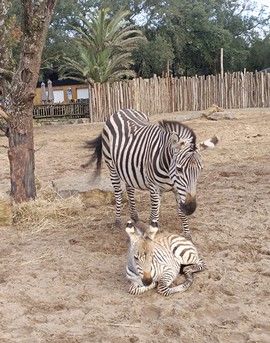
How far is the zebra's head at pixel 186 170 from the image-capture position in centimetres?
510

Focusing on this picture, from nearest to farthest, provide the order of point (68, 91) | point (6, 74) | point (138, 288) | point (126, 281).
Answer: point (138, 288) → point (126, 281) → point (6, 74) → point (68, 91)

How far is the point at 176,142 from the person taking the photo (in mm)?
5367

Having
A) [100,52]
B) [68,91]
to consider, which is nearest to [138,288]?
[100,52]

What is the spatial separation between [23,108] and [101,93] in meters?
15.8

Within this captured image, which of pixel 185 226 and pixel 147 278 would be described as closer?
pixel 147 278

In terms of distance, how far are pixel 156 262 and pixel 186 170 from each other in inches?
44.3

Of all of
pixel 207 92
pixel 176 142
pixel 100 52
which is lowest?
pixel 176 142

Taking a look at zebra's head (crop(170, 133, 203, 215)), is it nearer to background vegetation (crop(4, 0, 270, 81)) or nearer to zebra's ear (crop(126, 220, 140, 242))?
zebra's ear (crop(126, 220, 140, 242))

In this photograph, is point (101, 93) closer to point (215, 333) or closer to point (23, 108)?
point (23, 108)

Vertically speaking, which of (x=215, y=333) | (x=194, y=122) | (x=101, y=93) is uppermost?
(x=101, y=93)

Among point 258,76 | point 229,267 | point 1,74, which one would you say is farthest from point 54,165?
point 258,76

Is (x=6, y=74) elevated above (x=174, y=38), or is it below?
below

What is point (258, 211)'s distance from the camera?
686 centimetres

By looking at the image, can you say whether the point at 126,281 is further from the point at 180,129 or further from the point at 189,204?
the point at 180,129
